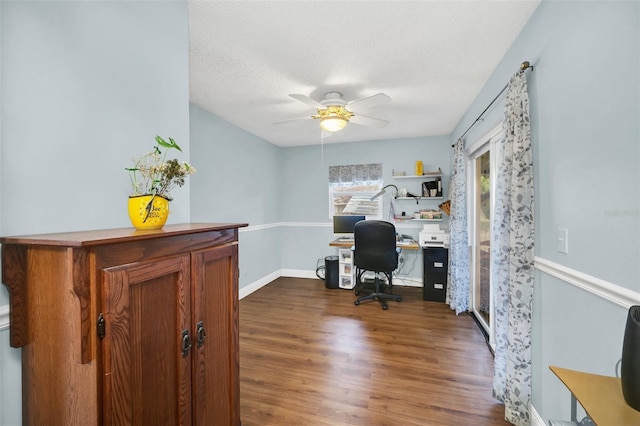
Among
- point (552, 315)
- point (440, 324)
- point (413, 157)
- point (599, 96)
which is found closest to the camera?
point (599, 96)

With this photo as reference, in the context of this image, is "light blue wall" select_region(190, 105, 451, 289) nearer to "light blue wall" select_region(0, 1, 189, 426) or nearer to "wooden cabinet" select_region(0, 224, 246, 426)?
"light blue wall" select_region(0, 1, 189, 426)

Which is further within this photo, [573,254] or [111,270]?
[573,254]

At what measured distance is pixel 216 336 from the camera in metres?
1.16

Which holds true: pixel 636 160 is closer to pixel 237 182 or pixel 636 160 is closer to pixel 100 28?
pixel 100 28

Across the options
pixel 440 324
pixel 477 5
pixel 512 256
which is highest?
pixel 477 5

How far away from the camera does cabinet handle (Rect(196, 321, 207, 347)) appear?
3.40ft

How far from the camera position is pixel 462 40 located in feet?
5.97

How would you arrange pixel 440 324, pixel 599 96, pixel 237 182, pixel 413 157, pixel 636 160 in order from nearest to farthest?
1. pixel 636 160
2. pixel 599 96
3. pixel 440 324
4. pixel 237 182
5. pixel 413 157

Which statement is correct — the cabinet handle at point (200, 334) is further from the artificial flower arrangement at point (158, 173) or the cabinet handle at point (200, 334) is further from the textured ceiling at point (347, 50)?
the textured ceiling at point (347, 50)

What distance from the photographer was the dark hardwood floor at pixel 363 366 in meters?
1.72

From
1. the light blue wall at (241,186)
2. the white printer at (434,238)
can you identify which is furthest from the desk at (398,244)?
the light blue wall at (241,186)

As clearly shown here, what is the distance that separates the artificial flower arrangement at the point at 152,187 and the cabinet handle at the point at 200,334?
43 cm

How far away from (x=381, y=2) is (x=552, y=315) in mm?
1941

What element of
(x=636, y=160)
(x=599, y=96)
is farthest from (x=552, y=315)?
(x=599, y=96)
